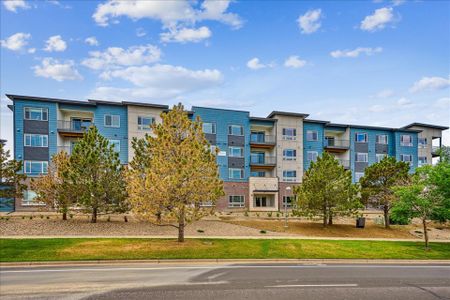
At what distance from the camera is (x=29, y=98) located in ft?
105

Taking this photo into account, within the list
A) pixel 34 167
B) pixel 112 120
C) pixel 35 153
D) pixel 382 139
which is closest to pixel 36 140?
pixel 35 153

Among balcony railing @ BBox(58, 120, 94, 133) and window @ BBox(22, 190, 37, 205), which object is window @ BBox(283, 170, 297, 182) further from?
window @ BBox(22, 190, 37, 205)

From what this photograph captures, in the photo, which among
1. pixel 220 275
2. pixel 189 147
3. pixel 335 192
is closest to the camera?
pixel 220 275

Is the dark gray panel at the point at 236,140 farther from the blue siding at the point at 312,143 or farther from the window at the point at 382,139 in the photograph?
the window at the point at 382,139

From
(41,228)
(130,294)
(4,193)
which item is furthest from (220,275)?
(4,193)

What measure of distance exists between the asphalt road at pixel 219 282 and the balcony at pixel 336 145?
33274mm

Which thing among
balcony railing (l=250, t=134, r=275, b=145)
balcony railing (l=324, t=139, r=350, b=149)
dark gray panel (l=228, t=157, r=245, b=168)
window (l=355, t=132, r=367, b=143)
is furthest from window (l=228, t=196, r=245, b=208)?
window (l=355, t=132, r=367, b=143)

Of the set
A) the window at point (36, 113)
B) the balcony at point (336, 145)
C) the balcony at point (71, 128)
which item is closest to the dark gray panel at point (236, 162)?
the balcony at point (336, 145)

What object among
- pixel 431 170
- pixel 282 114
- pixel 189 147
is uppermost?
Answer: pixel 282 114

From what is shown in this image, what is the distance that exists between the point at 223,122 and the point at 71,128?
19034 mm

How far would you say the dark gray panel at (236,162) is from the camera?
132ft

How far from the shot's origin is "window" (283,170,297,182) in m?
42.1

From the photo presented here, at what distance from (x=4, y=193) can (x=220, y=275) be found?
20.2 metres

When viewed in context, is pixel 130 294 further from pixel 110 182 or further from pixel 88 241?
pixel 110 182
